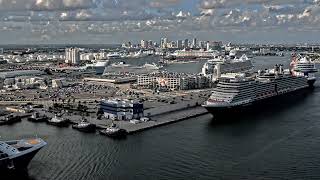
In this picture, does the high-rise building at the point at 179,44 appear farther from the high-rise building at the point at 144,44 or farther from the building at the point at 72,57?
the building at the point at 72,57

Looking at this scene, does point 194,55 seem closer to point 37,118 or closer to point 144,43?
point 144,43

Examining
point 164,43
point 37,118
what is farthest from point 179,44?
point 37,118

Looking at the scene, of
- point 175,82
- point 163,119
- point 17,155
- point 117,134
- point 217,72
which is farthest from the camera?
point 217,72

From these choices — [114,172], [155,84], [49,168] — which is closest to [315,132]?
[114,172]

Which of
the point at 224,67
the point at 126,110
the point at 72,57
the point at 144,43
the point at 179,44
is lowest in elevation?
the point at 126,110

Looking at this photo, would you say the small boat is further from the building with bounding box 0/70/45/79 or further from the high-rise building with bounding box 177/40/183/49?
the high-rise building with bounding box 177/40/183/49

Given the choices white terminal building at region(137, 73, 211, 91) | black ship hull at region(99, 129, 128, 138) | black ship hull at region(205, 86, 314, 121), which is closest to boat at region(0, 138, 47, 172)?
black ship hull at region(99, 129, 128, 138)

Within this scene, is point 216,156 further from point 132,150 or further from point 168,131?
point 168,131
